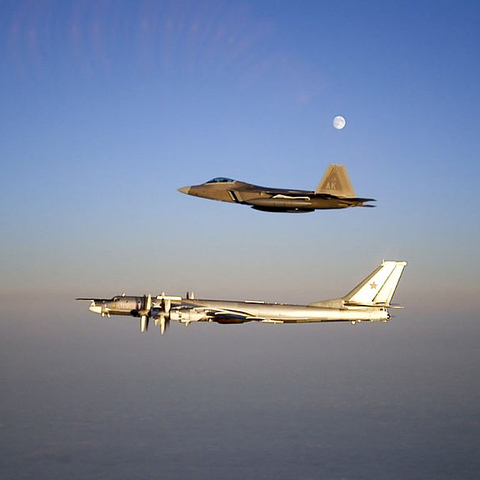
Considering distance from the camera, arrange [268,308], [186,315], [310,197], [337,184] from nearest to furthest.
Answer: [337,184], [310,197], [186,315], [268,308]

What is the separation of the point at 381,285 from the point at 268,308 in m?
17.2

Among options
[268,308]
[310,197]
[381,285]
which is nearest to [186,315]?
[268,308]

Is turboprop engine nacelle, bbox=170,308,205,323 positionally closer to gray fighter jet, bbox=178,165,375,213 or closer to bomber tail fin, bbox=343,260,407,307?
gray fighter jet, bbox=178,165,375,213

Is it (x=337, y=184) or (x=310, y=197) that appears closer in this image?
(x=337, y=184)

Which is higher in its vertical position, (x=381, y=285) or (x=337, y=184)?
(x=337, y=184)

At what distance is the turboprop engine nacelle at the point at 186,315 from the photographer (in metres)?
73.9

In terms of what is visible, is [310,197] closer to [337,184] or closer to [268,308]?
[337,184]

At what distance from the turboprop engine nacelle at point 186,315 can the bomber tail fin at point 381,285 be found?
73.9 feet

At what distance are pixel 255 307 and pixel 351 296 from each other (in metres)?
14.6

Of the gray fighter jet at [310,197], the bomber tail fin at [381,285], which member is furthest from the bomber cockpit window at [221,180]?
the bomber tail fin at [381,285]

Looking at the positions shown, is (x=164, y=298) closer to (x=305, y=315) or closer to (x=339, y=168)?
(x=305, y=315)

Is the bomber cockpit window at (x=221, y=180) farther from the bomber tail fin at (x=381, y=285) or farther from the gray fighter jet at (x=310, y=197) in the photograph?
the bomber tail fin at (x=381, y=285)

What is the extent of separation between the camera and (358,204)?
65.5 meters

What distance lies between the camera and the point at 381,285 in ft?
247
